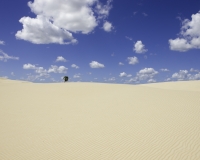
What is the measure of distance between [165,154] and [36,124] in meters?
8.56

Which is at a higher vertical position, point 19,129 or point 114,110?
point 114,110

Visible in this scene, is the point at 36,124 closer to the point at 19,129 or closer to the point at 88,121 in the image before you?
the point at 19,129

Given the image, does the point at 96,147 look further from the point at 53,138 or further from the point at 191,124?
the point at 191,124

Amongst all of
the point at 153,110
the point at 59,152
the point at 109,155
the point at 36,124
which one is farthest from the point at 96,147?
the point at 153,110

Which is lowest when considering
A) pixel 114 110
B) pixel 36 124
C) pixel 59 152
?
pixel 59 152

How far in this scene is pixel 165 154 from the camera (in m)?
6.98

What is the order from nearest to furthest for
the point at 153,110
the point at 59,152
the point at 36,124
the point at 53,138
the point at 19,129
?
the point at 59,152
the point at 53,138
the point at 19,129
the point at 36,124
the point at 153,110

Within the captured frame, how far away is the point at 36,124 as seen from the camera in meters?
11.5

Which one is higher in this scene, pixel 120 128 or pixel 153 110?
pixel 153 110

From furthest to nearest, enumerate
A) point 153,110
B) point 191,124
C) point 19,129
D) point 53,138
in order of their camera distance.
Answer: point 153,110 < point 19,129 < point 191,124 < point 53,138

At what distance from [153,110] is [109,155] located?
23.9 ft

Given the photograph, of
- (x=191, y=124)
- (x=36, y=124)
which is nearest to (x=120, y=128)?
(x=191, y=124)

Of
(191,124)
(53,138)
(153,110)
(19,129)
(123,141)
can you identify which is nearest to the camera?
(123,141)

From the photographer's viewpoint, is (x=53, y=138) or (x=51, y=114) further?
(x=51, y=114)
